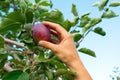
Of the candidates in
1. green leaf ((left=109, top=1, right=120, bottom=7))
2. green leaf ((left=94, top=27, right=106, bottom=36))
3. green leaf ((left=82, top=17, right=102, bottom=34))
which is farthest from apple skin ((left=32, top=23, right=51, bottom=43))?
green leaf ((left=109, top=1, right=120, bottom=7))

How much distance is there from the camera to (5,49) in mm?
1622

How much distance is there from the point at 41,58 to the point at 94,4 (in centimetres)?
65

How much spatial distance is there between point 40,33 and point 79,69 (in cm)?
27

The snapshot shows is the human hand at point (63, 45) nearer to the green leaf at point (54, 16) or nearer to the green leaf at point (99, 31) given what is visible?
the green leaf at point (54, 16)

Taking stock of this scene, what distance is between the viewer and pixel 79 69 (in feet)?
5.57

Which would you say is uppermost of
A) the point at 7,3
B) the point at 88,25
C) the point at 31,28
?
the point at 31,28

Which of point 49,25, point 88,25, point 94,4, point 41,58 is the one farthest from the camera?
point 94,4

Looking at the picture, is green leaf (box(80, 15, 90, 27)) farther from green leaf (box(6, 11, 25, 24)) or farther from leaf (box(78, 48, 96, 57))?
green leaf (box(6, 11, 25, 24))

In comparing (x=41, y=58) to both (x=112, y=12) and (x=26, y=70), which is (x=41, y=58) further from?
(x=112, y=12)

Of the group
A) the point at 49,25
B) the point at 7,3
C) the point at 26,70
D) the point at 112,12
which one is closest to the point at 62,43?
the point at 49,25

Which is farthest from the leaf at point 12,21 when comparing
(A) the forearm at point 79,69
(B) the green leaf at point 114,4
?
(B) the green leaf at point 114,4

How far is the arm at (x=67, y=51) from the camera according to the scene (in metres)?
1.63

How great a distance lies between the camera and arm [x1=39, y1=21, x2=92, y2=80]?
163 cm

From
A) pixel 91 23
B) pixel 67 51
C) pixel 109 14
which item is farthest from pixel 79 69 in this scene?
pixel 109 14
